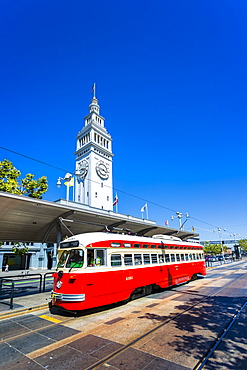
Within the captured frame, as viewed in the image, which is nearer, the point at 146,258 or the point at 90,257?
the point at 90,257

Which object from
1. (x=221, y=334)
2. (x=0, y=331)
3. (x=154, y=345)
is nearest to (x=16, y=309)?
(x=0, y=331)

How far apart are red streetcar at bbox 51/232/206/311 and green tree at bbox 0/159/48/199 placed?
42.4ft

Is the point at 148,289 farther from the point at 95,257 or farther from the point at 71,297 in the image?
the point at 71,297

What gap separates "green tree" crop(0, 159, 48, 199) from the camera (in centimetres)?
2019

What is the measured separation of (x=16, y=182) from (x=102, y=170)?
35719 millimetres

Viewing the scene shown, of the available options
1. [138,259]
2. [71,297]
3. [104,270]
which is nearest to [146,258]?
[138,259]

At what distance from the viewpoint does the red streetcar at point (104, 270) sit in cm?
847

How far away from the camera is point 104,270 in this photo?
9.33 m

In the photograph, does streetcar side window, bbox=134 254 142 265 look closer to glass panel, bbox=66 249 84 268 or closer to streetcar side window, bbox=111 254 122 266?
streetcar side window, bbox=111 254 122 266

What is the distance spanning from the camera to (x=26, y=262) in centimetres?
3959

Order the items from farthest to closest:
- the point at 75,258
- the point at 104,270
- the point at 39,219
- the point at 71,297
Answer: the point at 39,219, the point at 104,270, the point at 75,258, the point at 71,297

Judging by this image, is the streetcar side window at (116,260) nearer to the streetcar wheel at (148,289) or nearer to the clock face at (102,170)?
the streetcar wheel at (148,289)

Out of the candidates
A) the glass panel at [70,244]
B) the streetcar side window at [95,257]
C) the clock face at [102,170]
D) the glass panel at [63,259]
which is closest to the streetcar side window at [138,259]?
the streetcar side window at [95,257]

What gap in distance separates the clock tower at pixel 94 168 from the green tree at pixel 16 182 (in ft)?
83.1
